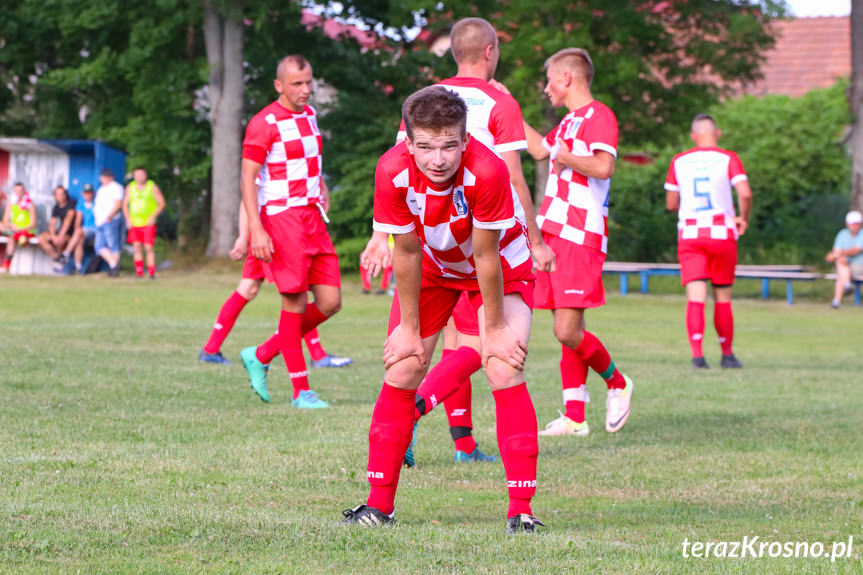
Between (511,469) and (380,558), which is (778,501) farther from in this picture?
(380,558)

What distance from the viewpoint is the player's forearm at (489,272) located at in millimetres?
4352

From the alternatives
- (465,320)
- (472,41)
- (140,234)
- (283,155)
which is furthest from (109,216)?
(465,320)

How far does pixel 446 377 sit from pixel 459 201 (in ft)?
4.92

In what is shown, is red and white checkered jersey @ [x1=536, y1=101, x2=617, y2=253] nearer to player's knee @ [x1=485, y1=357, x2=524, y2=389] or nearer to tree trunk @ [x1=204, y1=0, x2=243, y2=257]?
player's knee @ [x1=485, y1=357, x2=524, y2=389]

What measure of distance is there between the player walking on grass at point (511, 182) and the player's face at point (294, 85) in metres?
2.10

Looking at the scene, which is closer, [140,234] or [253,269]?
[253,269]

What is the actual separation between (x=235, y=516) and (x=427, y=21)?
2628cm

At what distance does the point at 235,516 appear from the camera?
181 inches

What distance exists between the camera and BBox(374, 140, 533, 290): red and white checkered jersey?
4273mm

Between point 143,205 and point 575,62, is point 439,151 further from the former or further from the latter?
point 143,205

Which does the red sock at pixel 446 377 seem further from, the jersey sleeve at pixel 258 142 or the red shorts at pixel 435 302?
the jersey sleeve at pixel 258 142

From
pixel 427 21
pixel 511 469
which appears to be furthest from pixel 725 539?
pixel 427 21

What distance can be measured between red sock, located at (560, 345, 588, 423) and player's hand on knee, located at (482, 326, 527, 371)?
3080 mm

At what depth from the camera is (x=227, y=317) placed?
10.5 meters
